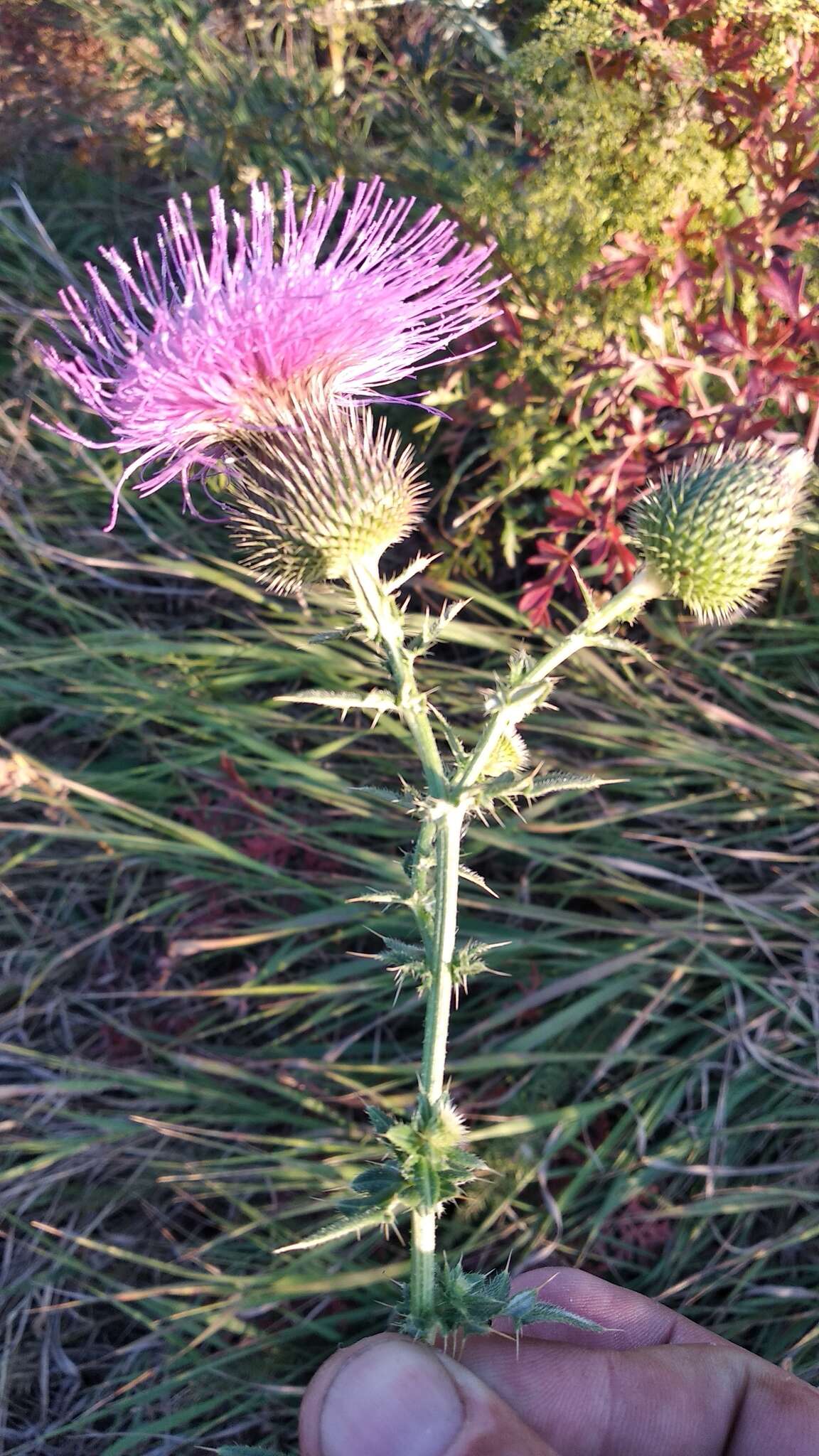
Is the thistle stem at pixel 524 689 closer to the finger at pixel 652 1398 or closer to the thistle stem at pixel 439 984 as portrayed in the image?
the thistle stem at pixel 439 984

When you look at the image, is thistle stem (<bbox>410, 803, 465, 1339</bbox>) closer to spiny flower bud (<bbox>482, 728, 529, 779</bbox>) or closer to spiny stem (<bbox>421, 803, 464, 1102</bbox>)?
spiny stem (<bbox>421, 803, 464, 1102</bbox>)

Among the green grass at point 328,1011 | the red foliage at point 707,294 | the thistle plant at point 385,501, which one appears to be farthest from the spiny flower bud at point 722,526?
the green grass at point 328,1011

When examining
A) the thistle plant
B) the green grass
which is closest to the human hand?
the green grass

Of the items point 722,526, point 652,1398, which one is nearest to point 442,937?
point 722,526

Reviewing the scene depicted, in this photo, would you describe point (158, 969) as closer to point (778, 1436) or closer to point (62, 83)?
point (778, 1436)

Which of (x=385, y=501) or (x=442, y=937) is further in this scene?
(x=385, y=501)

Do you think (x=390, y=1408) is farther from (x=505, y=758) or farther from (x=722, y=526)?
(x=722, y=526)
